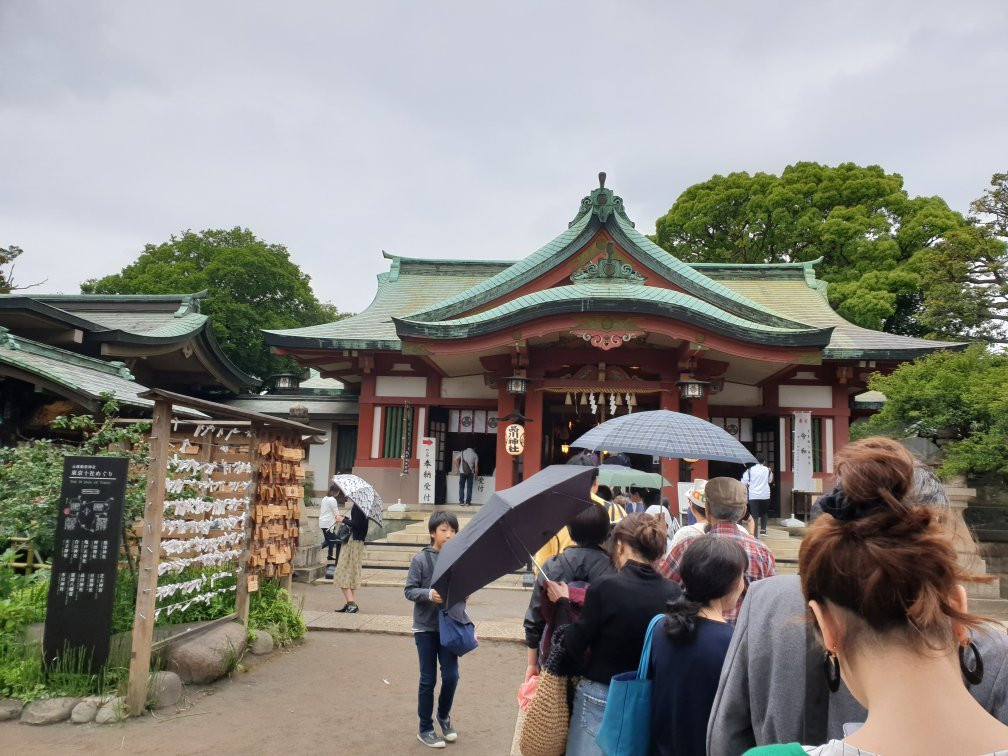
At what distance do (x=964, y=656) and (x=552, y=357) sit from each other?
512 inches

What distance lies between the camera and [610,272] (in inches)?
570

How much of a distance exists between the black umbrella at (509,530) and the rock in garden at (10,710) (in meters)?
3.51

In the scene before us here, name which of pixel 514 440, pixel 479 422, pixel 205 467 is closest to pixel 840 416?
pixel 514 440

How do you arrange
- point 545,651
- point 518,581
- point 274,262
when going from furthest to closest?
point 274,262 < point 518,581 < point 545,651

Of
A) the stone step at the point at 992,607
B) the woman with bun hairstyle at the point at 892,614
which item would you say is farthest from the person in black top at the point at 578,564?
the stone step at the point at 992,607

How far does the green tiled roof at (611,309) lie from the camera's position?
40.8 feet

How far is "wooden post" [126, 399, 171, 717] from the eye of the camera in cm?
473

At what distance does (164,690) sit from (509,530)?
335 centimetres

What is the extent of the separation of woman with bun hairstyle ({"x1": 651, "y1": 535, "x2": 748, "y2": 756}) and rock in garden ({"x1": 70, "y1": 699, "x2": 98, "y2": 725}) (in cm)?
420

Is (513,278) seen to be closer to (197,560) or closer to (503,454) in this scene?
(503,454)

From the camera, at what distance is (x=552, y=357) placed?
14352 millimetres

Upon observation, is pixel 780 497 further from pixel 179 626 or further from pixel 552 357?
pixel 179 626

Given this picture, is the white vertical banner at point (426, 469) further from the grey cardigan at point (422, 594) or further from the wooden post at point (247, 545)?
the grey cardigan at point (422, 594)

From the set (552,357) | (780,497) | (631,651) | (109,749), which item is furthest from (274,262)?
(631,651)
